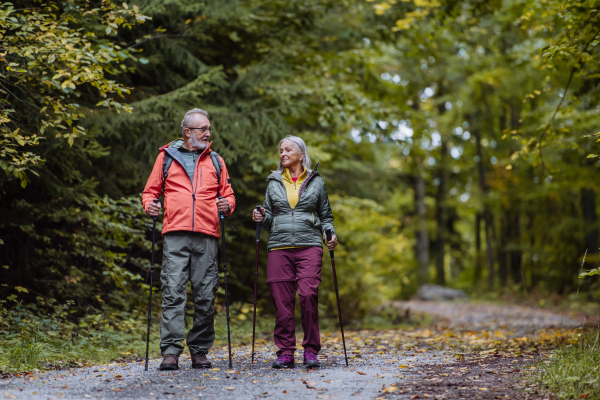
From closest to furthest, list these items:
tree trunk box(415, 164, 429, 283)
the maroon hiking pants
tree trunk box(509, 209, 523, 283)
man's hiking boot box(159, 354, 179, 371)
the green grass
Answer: the green grass
man's hiking boot box(159, 354, 179, 371)
the maroon hiking pants
tree trunk box(509, 209, 523, 283)
tree trunk box(415, 164, 429, 283)

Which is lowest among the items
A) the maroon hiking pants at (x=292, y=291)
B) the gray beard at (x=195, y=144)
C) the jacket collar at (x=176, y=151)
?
the maroon hiking pants at (x=292, y=291)

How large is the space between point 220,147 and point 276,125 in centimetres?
103

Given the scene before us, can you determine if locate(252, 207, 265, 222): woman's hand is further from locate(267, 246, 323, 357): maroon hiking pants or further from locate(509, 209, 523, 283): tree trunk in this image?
locate(509, 209, 523, 283): tree trunk

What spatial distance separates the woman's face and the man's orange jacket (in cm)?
65

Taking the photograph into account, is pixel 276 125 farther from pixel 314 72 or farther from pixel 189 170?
pixel 189 170

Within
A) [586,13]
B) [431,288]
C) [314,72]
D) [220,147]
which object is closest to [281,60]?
[314,72]

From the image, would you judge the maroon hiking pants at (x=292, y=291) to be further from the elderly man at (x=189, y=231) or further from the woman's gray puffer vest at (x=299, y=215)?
the elderly man at (x=189, y=231)

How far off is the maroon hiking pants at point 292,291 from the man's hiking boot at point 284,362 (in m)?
0.04

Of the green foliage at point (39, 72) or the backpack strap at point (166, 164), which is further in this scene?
the green foliage at point (39, 72)

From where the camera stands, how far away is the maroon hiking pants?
5031 mm

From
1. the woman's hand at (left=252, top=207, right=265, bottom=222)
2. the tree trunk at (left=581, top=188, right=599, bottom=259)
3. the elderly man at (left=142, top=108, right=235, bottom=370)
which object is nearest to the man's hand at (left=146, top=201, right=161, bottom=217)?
the elderly man at (left=142, top=108, right=235, bottom=370)

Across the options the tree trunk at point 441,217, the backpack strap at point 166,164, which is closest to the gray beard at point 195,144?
the backpack strap at point 166,164

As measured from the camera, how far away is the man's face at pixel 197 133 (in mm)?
5168

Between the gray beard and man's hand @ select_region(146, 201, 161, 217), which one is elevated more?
the gray beard
